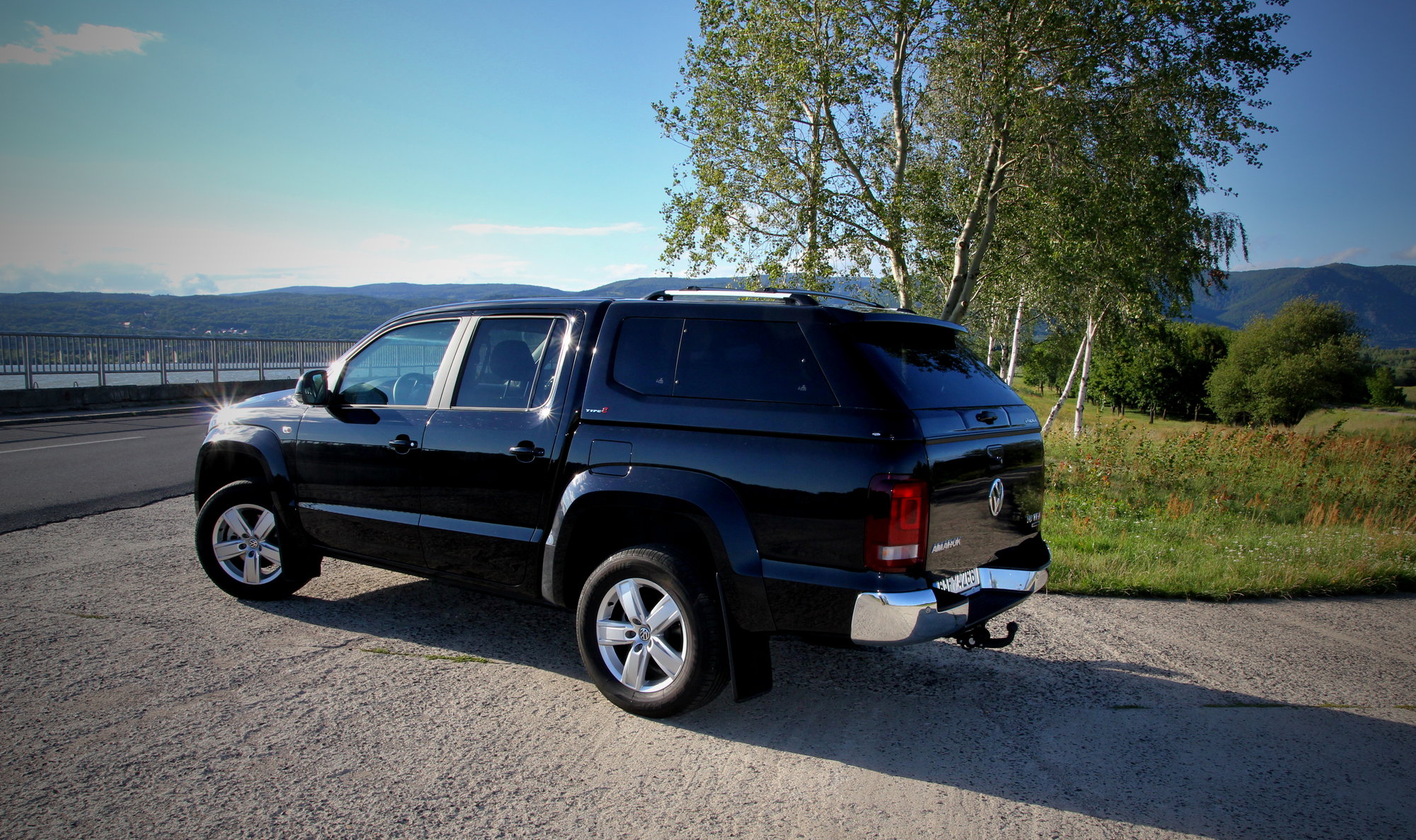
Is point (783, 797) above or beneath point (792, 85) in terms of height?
beneath

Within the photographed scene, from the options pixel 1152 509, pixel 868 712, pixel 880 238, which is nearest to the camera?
pixel 868 712

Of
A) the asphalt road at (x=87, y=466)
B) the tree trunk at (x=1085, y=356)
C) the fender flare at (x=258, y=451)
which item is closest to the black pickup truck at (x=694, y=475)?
the fender flare at (x=258, y=451)

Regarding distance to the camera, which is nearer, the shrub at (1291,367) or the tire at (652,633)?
the tire at (652,633)

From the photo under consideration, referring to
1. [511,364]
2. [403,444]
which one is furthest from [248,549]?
[511,364]

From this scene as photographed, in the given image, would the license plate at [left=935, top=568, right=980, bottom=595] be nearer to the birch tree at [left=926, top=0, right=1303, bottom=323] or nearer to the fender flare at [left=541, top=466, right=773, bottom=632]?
the fender flare at [left=541, top=466, right=773, bottom=632]

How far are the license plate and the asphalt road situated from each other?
278 inches

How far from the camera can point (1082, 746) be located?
3535mm

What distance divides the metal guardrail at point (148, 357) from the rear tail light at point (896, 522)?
58.7ft

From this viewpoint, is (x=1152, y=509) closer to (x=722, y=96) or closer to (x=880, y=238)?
(x=880, y=238)

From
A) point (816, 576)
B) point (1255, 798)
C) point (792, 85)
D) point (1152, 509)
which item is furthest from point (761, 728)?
point (792, 85)

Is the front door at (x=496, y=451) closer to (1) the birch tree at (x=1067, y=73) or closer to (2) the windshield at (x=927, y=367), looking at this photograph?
(2) the windshield at (x=927, y=367)

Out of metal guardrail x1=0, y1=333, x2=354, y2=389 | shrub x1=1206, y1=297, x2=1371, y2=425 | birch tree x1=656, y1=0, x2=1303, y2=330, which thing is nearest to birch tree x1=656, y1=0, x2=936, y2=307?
birch tree x1=656, y1=0, x2=1303, y2=330

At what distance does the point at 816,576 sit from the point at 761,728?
91 centimetres

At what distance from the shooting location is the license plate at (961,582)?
3355 mm
